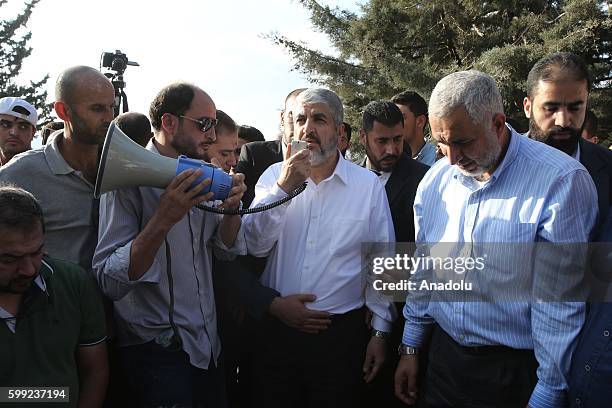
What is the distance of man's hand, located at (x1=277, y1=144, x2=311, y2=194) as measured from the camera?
2.80 m

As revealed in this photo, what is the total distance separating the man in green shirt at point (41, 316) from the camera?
7.26ft

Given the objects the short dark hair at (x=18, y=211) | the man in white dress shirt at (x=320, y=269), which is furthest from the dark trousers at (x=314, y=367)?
the short dark hair at (x=18, y=211)

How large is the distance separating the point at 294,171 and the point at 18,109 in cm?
341

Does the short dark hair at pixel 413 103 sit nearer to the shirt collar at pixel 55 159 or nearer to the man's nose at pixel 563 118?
the man's nose at pixel 563 118

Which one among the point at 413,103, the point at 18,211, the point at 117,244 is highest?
the point at 413,103

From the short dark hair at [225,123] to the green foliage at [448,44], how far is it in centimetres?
879

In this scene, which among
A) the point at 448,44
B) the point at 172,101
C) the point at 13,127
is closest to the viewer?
the point at 172,101

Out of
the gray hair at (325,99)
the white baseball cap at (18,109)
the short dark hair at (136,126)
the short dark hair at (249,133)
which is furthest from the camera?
the short dark hair at (249,133)

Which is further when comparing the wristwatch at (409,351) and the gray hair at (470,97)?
the wristwatch at (409,351)

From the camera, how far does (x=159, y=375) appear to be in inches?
97.9

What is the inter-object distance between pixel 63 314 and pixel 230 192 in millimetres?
901

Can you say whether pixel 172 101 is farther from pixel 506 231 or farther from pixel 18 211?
pixel 506 231

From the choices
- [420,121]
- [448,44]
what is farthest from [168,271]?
[448,44]

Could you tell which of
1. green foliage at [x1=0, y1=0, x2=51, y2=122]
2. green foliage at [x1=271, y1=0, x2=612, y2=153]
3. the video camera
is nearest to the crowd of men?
the video camera
